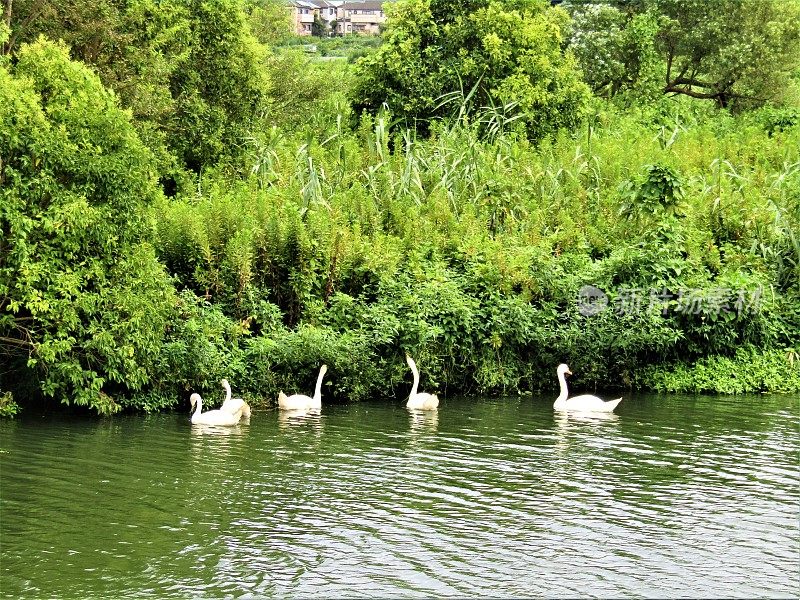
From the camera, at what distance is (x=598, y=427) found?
56.6 ft

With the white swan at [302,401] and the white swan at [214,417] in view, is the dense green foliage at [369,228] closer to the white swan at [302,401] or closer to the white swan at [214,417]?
the white swan at [302,401]

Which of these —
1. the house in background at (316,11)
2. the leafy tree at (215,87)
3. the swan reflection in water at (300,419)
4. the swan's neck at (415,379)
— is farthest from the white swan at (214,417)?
the house in background at (316,11)

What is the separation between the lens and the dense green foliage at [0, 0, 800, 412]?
16.6m

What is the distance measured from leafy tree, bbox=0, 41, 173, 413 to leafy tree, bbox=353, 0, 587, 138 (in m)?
13.1

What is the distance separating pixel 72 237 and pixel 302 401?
412 cm

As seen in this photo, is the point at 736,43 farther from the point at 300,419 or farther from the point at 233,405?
the point at 233,405

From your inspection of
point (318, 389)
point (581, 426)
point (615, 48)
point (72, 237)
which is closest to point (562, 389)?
point (581, 426)

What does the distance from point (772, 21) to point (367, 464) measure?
27.9 m

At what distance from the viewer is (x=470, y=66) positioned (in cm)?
2920

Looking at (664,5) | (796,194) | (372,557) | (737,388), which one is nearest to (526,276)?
(737,388)

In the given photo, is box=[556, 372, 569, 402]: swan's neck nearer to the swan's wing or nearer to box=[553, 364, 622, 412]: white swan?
box=[553, 364, 622, 412]: white swan

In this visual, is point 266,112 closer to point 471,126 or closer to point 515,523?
point 471,126

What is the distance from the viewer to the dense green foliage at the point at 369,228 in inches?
655

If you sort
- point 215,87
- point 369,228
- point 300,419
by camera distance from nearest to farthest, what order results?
point 300,419 → point 369,228 → point 215,87
